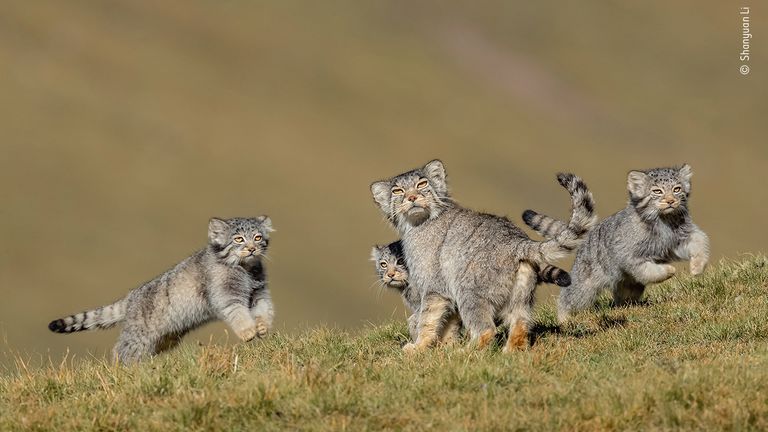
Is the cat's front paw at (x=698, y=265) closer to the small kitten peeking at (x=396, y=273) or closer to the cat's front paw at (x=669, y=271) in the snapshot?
the cat's front paw at (x=669, y=271)

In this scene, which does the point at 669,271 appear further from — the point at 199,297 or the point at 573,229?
the point at 199,297

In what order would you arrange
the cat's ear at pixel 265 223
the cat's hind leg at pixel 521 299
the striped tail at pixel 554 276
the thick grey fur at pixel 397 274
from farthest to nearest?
1. the cat's ear at pixel 265 223
2. the thick grey fur at pixel 397 274
3. the cat's hind leg at pixel 521 299
4. the striped tail at pixel 554 276

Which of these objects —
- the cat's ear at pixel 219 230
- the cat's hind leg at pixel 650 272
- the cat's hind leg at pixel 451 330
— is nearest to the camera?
the cat's hind leg at pixel 451 330

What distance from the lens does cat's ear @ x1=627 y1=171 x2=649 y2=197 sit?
1561 centimetres

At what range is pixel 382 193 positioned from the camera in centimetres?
1371

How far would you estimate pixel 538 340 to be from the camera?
41.2 feet

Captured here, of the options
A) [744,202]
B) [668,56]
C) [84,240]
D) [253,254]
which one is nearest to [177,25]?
[84,240]

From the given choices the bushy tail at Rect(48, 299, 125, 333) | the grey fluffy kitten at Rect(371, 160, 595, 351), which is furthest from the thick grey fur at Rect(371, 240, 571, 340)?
the bushy tail at Rect(48, 299, 125, 333)

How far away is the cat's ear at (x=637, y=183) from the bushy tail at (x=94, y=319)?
6767 millimetres

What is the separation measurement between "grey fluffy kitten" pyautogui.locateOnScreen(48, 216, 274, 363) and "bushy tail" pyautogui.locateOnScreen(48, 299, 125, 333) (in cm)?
1

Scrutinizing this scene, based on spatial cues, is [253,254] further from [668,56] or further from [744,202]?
[668,56]

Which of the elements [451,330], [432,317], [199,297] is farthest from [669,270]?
[199,297]

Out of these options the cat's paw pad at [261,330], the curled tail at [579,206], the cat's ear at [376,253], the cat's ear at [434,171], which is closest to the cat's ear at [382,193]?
the cat's ear at [434,171]

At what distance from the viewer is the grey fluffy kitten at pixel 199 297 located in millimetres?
15383
